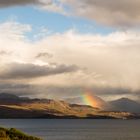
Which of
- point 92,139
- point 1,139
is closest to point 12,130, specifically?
point 1,139

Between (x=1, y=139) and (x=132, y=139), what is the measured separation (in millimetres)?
127021

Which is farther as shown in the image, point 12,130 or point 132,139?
point 132,139

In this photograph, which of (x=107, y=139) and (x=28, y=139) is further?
(x=107, y=139)

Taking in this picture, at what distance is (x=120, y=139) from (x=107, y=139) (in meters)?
6.14

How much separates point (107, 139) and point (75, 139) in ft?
49.1

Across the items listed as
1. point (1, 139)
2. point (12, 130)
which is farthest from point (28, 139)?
point (1, 139)

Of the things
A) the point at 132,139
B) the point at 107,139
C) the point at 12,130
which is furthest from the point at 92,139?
the point at 12,130

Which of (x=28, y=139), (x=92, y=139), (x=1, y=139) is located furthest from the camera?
(x=92, y=139)

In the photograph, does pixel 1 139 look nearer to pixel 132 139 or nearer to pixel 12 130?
pixel 12 130

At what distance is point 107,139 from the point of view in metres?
186

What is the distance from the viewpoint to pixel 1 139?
231 feet

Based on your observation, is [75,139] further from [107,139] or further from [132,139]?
[132,139]

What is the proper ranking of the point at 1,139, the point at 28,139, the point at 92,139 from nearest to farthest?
the point at 1,139
the point at 28,139
the point at 92,139

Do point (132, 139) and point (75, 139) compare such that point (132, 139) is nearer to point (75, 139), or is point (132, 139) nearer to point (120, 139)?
point (120, 139)
